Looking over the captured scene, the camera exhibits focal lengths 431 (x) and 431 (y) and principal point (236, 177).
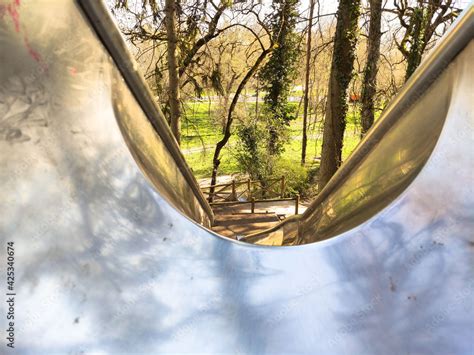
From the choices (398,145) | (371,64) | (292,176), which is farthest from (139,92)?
(292,176)

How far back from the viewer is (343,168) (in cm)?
266

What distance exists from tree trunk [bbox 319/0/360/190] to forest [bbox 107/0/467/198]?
0.02m

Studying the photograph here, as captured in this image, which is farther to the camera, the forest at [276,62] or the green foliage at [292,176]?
the green foliage at [292,176]

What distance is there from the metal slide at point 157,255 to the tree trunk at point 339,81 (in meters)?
6.56

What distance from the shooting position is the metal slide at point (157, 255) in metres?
1.22

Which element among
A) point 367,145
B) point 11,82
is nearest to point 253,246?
point 11,82

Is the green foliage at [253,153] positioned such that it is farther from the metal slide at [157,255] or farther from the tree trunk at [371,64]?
the metal slide at [157,255]

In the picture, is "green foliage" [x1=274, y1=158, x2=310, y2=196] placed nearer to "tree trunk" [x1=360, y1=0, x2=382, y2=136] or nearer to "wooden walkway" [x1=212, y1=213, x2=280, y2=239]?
"tree trunk" [x1=360, y1=0, x2=382, y2=136]

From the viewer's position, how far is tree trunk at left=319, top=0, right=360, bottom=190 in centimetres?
761

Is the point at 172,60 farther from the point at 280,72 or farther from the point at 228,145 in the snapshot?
the point at 228,145

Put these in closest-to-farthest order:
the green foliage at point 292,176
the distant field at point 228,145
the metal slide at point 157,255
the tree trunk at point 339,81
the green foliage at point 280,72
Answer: the metal slide at point 157,255, the tree trunk at point 339,81, the green foliage at point 280,72, the green foliage at point 292,176, the distant field at point 228,145

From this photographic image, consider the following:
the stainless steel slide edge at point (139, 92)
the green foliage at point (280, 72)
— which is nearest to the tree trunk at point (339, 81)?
the stainless steel slide edge at point (139, 92)

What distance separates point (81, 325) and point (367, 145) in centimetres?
172

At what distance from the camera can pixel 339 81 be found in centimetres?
782
